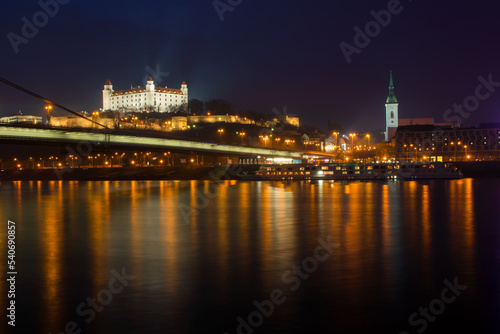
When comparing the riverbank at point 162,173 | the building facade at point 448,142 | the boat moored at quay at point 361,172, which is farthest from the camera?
the building facade at point 448,142

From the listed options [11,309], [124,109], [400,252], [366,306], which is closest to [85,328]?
[11,309]

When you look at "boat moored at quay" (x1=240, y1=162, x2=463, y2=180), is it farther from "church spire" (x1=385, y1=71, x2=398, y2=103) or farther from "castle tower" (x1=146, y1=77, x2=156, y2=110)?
"church spire" (x1=385, y1=71, x2=398, y2=103)

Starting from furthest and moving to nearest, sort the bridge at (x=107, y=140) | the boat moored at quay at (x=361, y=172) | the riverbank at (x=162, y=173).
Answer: the riverbank at (x=162, y=173) < the boat moored at quay at (x=361, y=172) < the bridge at (x=107, y=140)

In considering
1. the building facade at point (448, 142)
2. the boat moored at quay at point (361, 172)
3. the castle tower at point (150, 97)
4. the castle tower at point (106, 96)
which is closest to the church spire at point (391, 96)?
the building facade at point (448, 142)

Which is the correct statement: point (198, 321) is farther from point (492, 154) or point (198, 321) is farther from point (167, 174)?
point (492, 154)

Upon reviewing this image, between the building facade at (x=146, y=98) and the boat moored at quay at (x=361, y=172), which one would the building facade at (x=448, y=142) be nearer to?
the boat moored at quay at (x=361, y=172)

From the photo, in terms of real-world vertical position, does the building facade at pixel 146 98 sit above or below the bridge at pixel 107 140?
above
